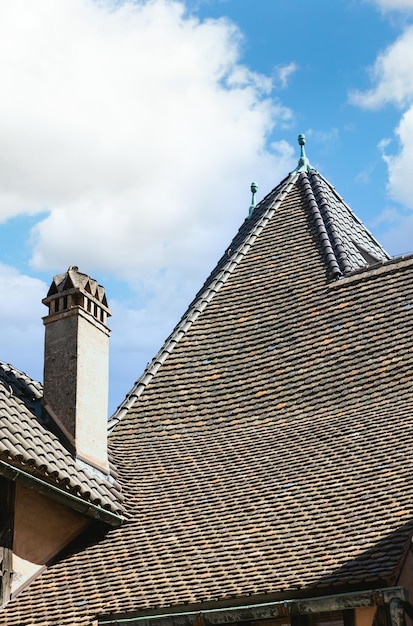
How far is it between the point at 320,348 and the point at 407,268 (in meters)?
1.47

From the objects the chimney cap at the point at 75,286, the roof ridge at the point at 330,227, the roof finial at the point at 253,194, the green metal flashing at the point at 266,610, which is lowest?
the green metal flashing at the point at 266,610

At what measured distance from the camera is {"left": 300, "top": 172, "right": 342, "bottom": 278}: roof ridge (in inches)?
489

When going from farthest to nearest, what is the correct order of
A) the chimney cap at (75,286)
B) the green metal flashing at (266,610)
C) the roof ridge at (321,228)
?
the roof ridge at (321,228) < the chimney cap at (75,286) < the green metal flashing at (266,610)

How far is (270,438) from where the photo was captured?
33.4ft

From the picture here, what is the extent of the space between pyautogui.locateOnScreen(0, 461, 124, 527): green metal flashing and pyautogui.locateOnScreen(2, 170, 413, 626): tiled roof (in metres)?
0.16

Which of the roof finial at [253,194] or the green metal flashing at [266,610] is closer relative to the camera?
the green metal flashing at [266,610]

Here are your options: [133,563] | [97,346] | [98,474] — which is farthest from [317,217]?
[133,563]

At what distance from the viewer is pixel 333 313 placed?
1166 centimetres

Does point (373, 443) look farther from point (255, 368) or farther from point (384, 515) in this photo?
point (255, 368)

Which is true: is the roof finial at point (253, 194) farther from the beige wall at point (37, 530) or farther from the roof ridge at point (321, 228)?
the beige wall at point (37, 530)

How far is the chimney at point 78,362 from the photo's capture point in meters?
10.4

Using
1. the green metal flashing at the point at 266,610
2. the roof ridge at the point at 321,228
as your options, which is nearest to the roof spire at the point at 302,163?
the roof ridge at the point at 321,228

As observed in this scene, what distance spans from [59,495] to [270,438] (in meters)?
2.05

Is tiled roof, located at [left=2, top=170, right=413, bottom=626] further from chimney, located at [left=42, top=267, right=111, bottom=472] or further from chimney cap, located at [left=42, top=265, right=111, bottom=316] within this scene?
chimney cap, located at [left=42, top=265, right=111, bottom=316]
